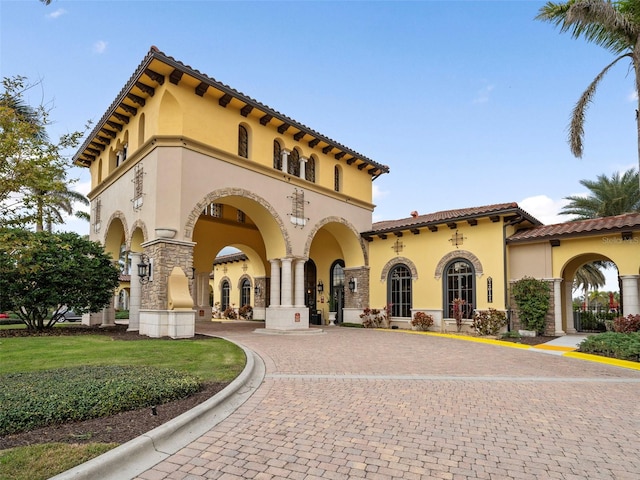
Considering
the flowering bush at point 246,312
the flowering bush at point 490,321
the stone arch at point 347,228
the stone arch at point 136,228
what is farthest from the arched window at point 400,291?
the stone arch at point 136,228

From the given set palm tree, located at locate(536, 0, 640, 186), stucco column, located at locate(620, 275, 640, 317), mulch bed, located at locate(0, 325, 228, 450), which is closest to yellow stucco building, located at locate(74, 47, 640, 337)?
stucco column, located at locate(620, 275, 640, 317)

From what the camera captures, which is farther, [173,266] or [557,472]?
[173,266]

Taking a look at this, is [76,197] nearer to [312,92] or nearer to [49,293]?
[49,293]

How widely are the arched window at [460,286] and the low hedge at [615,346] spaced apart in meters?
5.81

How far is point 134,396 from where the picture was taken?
16.9 feet

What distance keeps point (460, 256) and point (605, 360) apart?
7.83 metres

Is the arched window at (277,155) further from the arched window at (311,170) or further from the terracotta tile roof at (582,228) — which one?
the terracotta tile roof at (582,228)

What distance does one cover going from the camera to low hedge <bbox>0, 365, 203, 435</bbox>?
Result: 443 cm

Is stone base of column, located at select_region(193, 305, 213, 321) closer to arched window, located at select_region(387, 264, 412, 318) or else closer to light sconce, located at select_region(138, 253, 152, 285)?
light sconce, located at select_region(138, 253, 152, 285)

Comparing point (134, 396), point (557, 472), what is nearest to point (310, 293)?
point (134, 396)

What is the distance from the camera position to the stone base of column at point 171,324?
1283cm

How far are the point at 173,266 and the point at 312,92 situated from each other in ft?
31.8

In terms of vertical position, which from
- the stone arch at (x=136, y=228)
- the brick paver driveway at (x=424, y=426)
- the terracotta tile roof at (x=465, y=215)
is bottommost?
the brick paver driveway at (x=424, y=426)

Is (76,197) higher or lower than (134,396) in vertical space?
higher
